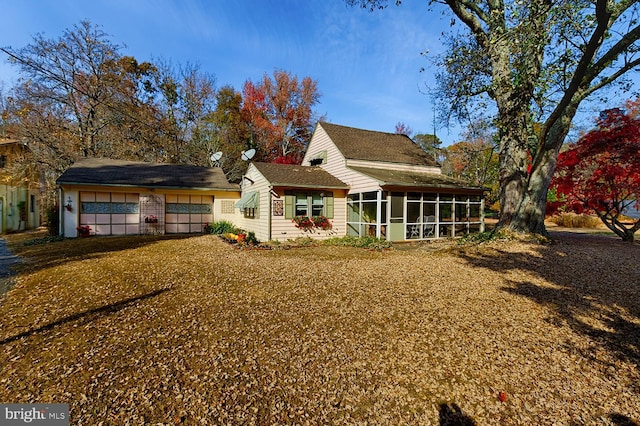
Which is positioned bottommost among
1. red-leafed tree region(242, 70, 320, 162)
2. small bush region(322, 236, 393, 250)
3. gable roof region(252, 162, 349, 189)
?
small bush region(322, 236, 393, 250)

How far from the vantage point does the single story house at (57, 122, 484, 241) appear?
42.2ft

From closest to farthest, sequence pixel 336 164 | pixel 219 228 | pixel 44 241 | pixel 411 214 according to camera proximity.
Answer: pixel 44 241, pixel 411 214, pixel 336 164, pixel 219 228

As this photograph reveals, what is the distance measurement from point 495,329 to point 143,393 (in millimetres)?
4534

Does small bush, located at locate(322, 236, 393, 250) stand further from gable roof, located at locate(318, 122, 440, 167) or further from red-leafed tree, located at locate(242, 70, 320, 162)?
red-leafed tree, located at locate(242, 70, 320, 162)

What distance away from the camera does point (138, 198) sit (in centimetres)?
1509

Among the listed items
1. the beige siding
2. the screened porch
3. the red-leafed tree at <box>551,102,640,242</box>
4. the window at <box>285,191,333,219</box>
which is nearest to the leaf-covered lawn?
the screened porch

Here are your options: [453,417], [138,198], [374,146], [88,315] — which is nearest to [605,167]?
[374,146]

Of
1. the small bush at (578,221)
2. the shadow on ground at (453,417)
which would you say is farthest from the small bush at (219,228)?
the small bush at (578,221)

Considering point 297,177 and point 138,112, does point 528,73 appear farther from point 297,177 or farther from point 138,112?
point 138,112

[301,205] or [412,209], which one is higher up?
[301,205]

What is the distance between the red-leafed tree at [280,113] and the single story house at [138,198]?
11792mm

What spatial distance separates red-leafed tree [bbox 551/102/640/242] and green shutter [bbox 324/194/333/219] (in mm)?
9999

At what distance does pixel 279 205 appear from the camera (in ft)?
41.7

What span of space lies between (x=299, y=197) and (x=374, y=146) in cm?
669
